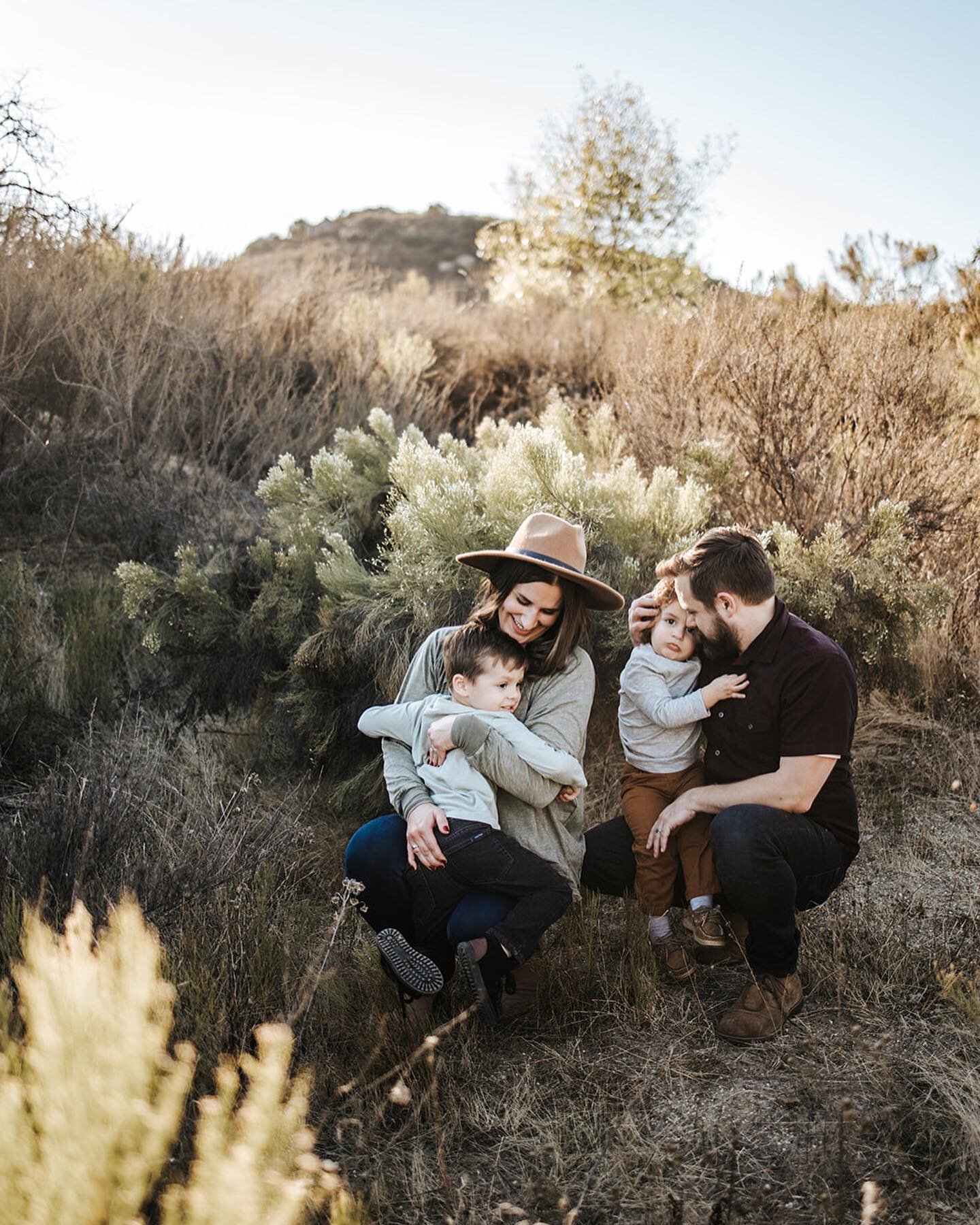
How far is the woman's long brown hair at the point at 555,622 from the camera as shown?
134 inches

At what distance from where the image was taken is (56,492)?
7008mm

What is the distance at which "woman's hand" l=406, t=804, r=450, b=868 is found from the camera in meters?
3.05

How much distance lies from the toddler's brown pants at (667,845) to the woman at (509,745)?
0.64 ft

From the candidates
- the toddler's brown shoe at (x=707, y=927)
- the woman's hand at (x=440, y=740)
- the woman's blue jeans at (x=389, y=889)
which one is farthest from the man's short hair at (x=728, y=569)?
the woman's blue jeans at (x=389, y=889)

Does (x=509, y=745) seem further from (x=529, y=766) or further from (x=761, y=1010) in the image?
(x=761, y=1010)

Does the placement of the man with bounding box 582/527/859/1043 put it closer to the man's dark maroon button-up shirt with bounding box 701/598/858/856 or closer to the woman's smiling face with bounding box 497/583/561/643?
the man's dark maroon button-up shirt with bounding box 701/598/858/856

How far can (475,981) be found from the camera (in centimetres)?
282

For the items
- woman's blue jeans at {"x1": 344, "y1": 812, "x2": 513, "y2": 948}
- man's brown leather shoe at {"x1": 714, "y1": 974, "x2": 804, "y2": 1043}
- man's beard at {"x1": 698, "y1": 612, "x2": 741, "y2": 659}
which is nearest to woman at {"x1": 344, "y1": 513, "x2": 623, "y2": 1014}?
woman's blue jeans at {"x1": 344, "y1": 812, "x2": 513, "y2": 948}

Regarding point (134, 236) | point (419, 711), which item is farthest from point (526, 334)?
point (419, 711)

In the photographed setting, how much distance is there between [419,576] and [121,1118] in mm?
2840

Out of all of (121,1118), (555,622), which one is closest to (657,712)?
(555,622)

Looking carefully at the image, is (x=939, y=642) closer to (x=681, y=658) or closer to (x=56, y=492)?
(x=681, y=658)

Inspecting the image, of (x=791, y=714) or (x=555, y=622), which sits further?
→ (x=555, y=622)

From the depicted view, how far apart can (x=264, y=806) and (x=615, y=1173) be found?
96.8 inches
